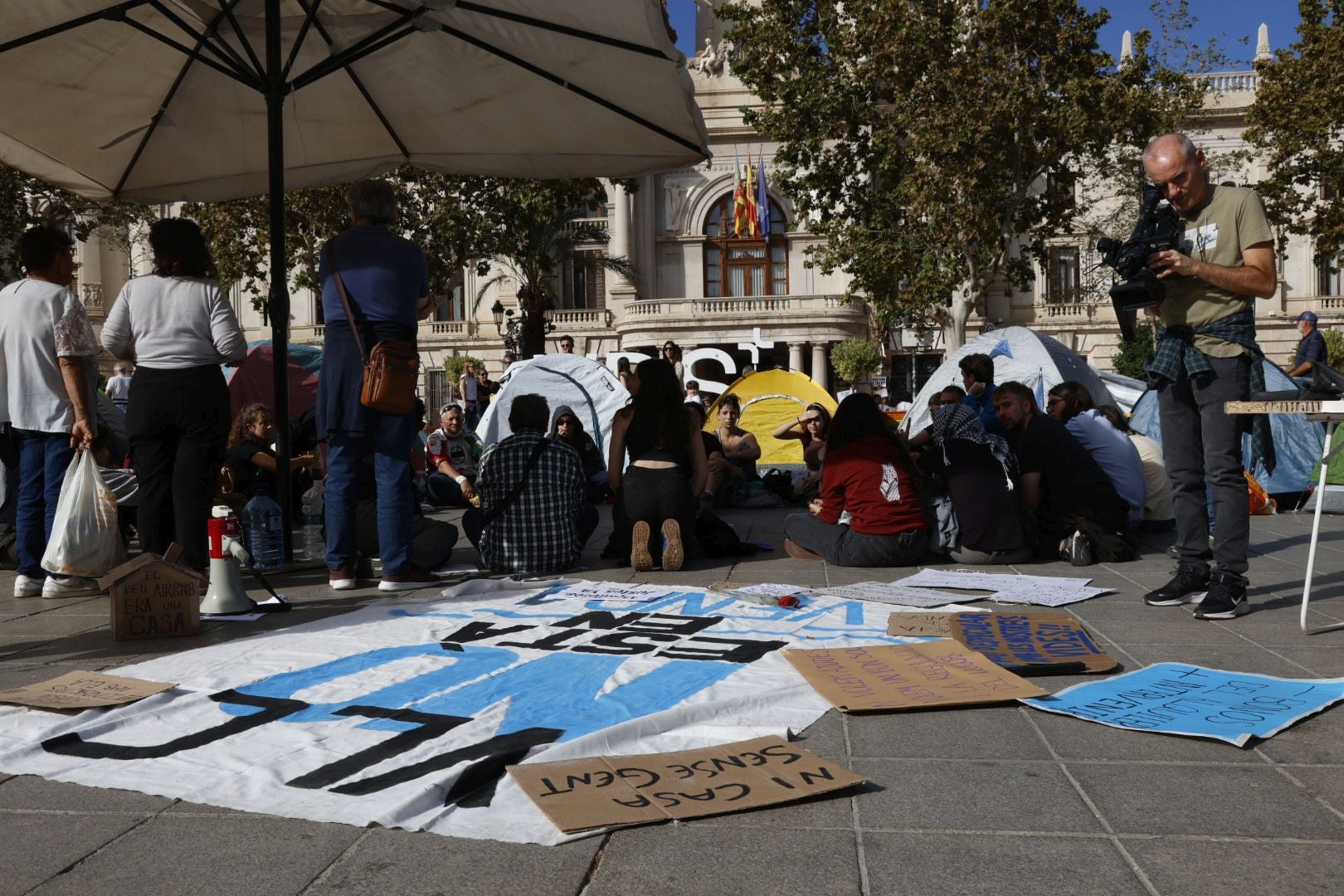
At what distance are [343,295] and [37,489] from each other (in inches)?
67.3

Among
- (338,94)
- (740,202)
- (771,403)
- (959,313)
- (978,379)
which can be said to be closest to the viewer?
(338,94)

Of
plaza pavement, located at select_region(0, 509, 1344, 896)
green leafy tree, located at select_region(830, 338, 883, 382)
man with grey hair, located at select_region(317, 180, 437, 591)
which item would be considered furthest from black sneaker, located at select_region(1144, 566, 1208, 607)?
green leafy tree, located at select_region(830, 338, 883, 382)

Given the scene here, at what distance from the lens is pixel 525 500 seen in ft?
20.6

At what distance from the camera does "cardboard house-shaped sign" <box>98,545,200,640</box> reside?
4309mm

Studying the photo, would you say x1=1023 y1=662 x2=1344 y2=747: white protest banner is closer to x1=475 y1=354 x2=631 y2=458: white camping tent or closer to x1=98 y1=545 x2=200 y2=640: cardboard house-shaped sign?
x1=98 y1=545 x2=200 y2=640: cardboard house-shaped sign

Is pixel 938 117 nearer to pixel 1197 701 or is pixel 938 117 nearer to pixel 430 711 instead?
pixel 1197 701

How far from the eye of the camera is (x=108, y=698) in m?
3.35

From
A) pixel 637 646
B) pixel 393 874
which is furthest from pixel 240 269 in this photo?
pixel 393 874

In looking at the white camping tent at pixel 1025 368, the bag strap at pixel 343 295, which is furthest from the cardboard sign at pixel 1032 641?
the white camping tent at pixel 1025 368

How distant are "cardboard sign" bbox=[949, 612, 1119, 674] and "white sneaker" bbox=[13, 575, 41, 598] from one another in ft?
13.8

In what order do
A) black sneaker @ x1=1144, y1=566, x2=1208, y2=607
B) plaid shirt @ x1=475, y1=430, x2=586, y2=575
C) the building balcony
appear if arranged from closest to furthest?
1. black sneaker @ x1=1144, y1=566, x2=1208, y2=607
2. plaid shirt @ x1=475, y1=430, x2=586, y2=575
3. the building balcony

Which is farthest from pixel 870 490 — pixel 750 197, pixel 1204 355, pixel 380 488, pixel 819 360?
pixel 750 197

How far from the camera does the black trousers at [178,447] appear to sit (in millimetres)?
5367

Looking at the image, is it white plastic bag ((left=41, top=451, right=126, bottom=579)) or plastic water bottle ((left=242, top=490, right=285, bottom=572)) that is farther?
plastic water bottle ((left=242, top=490, right=285, bottom=572))
